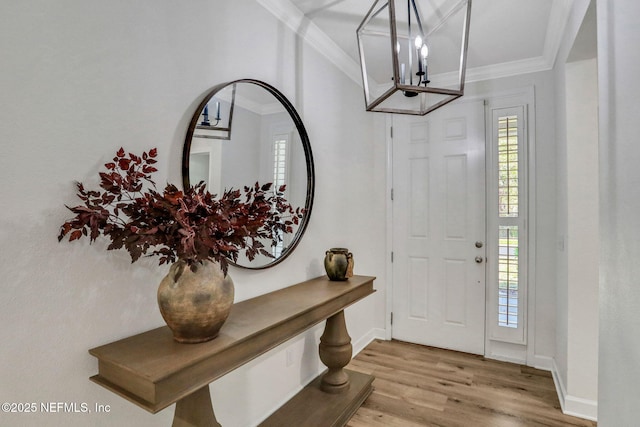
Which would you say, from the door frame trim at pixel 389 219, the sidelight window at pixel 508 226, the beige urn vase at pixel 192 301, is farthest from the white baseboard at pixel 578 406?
the beige urn vase at pixel 192 301

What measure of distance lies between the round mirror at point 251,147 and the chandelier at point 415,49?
584mm

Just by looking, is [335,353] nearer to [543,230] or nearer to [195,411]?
[195,411]

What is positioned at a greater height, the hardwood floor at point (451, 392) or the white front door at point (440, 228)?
the white front door at point (440, 228)

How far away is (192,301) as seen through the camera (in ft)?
3.79

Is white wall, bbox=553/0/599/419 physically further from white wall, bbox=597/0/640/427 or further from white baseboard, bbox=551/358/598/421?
white wall, bbox=597/0/640/427

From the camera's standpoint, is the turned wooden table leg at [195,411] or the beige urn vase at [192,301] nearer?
the beige urn vase at [192,301]

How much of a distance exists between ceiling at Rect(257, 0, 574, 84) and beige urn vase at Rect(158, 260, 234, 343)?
161cm

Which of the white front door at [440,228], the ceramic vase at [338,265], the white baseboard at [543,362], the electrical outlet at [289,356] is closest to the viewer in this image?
the electrical outlet at [289,356]

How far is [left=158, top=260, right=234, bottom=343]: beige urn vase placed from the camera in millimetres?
1154

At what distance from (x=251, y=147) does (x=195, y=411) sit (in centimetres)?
125

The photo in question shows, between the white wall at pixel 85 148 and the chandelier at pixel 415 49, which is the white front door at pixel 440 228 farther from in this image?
the white wall at pixel 85 148

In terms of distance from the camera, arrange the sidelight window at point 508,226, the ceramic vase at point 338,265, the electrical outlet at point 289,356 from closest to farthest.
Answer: the electrical outlet at point 289,356, the ceramic vase at point 338,265, the sidelight window at point 508,226

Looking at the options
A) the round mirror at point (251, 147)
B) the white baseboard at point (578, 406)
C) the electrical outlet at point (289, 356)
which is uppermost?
the round mirror at point (251, 147)

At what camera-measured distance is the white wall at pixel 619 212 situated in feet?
3.39
